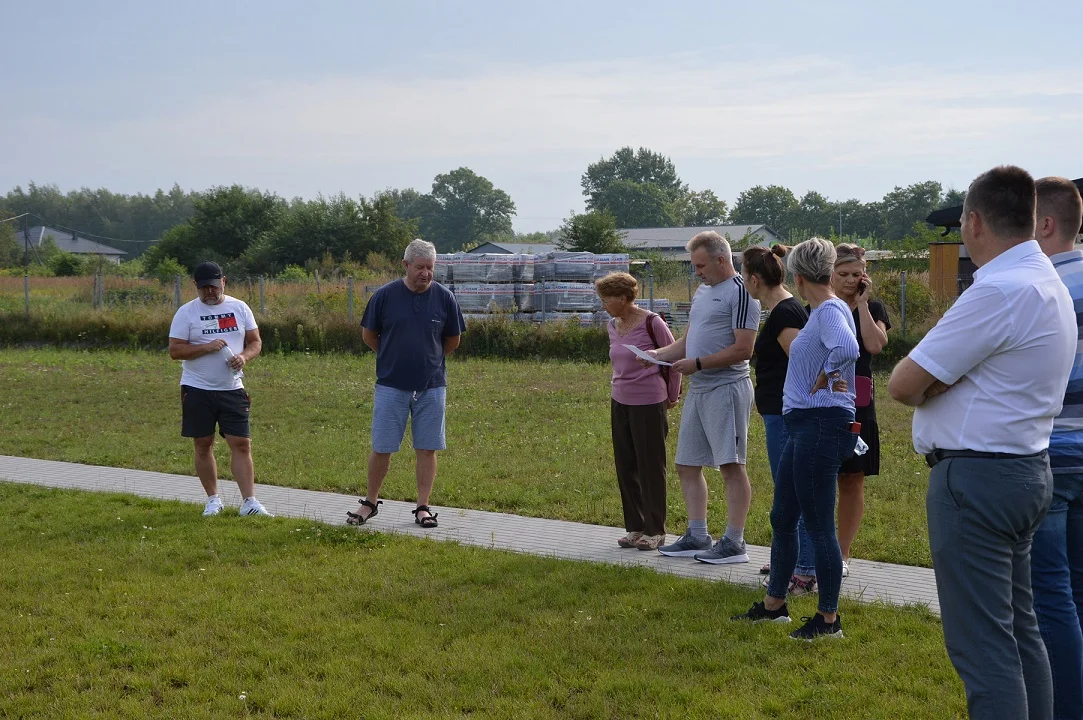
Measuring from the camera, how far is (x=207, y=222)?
61.0m

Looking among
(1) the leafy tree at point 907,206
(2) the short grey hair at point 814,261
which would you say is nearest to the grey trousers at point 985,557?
(2) the short grey hair at point 814,261

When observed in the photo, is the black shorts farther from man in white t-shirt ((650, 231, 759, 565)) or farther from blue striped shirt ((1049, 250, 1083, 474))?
blue striped shirt ((1049, 250, 1083, 474))

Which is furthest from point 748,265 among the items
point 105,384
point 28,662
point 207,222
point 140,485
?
point 207,222

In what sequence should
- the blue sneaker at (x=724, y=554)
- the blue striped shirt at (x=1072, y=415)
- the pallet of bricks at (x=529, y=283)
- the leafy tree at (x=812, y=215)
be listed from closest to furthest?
the blue striped shirt at (x=1072, y=415) < the blue sneaker at (x=724, y=554) < the pallet of bricks at (x=529, y=283) < the leafy tree at (x=812, y=215)

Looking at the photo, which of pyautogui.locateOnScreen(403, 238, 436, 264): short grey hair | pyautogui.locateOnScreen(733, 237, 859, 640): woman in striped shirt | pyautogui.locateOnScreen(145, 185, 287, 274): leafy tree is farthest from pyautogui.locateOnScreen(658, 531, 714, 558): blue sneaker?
pyautogui.locateOnScreen(145, 185, 287, 274): leafy tree

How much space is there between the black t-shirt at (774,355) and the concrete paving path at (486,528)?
1.05 m

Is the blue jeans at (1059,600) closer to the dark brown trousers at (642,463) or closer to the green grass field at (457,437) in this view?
the green grass field at (457,437)

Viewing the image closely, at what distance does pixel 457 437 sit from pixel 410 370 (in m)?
3.91

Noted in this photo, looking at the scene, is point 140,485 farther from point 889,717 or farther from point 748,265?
point 889,717

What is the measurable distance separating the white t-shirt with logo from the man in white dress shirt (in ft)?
18.7

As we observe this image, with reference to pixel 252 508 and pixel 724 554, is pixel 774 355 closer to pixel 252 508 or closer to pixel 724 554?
pixel 724 554

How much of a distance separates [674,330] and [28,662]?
62.5ft

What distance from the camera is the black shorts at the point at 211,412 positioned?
7.68 meters

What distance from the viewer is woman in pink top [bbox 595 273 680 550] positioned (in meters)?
6.71
